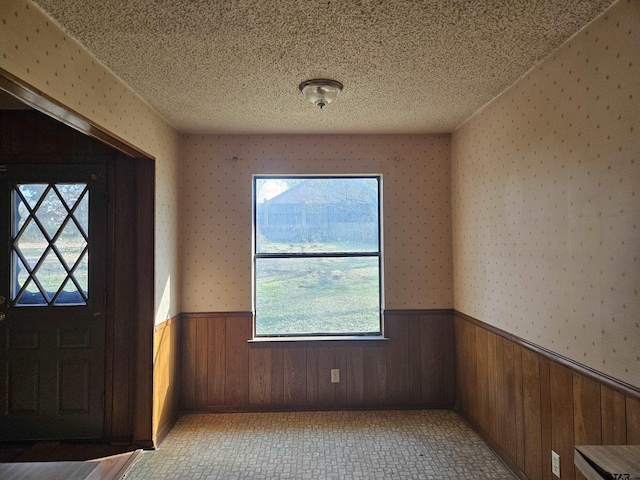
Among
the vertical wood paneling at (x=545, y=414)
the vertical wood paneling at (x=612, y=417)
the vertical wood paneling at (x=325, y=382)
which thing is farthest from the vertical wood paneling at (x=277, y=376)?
the vertical wood paneling at (x=612, y=417)

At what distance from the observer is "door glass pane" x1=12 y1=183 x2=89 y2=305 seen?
2764mm

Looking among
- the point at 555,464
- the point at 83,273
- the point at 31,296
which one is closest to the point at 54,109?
the point at 83,273

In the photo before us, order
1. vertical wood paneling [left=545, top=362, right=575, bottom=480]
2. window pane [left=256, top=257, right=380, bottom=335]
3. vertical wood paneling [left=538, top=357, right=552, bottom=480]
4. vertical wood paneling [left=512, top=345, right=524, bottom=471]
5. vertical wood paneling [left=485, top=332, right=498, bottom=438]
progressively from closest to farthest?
vertical wood paneling [left=545, top=362, right=575, bottom=480] → vertical wood paneling [left=538, top=357, right=552, bottom=480] → vertical wood paneling [left=512, top=345, right=524, bottom=471] → vertical wood paneling [left=485, top=332, right=498, bottom=438] → window pane [left=256, top=257, right=380, bottom=335]

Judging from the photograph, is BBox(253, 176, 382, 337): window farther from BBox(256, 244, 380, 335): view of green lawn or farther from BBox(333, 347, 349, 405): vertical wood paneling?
BBox(333, 347, 349, 405): vertical wood paneling

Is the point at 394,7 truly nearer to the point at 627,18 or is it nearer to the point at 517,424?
the point at 627,18

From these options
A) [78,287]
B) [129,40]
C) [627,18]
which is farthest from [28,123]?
[627,18]

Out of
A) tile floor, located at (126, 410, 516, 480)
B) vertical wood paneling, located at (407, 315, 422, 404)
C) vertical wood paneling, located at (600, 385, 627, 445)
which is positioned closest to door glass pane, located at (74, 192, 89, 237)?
tile floor, located at (126, 410, 516, 480)

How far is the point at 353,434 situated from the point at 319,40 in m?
2.75

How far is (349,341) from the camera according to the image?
3.39 meters

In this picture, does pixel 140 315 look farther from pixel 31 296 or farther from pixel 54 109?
pixel 54 109

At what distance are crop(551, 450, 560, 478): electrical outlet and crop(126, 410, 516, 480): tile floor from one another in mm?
435

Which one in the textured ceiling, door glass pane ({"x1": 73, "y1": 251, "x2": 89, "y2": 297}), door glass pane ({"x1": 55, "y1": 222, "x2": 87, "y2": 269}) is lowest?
door glass pane ({"x1": 73, "y1": 251, "x2": 89, "y2": 297})

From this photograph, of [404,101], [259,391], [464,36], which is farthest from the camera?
[259,391]

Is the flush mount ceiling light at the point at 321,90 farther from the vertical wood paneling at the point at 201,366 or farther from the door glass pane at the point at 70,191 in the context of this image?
the vertical wood paneling at the point at 201,366
